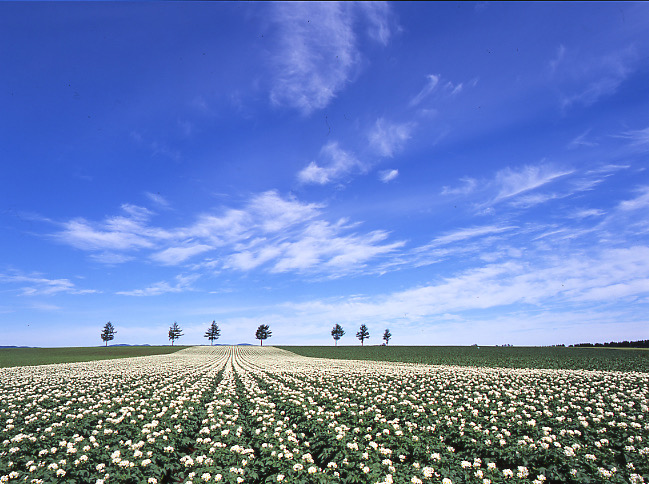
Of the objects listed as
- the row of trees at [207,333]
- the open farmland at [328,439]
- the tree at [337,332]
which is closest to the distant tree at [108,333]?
the row of trees at [207,333]

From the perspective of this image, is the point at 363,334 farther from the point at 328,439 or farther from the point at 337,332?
the point at 328,439

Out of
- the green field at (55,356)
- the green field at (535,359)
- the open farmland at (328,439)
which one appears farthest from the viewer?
the green field at (55,356)

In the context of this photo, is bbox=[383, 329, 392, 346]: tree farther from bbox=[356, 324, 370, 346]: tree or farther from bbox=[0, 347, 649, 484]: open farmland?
bbox=[0, 347, 649, 484]: open farmland

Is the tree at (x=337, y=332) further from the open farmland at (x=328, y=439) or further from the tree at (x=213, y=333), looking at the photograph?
the open farmland at (x=328, y=439)

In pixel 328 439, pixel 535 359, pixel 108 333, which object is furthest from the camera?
pixel 108 333

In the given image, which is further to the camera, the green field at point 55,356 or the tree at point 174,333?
the tree at point 174,333

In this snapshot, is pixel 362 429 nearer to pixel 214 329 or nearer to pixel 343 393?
pixel 343 393

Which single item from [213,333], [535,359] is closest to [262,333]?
[213,333]

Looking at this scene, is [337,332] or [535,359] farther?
[337,332]

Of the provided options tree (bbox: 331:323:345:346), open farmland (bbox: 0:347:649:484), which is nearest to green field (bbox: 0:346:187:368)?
open farmland (bbox: 0:347:649:484)

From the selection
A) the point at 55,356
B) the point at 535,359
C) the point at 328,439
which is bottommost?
the point at 55,356

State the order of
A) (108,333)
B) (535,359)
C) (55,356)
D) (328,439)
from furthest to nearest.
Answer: (108,333), (55,356), (535,359), (328,439)

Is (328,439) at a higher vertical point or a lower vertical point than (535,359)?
higher

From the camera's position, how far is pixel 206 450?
922 centimetres
